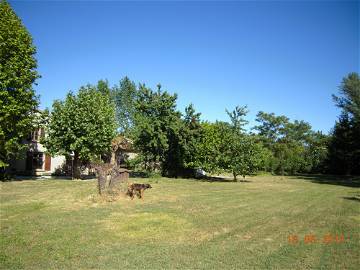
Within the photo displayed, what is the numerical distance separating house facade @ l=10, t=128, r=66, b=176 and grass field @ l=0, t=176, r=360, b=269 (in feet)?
77.7

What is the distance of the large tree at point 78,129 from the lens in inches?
1208

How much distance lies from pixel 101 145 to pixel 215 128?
43.7 ft

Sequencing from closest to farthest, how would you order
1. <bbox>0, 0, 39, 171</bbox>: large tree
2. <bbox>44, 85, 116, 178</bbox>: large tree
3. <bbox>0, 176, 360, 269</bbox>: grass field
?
1. <bbox>0, 176, 360, 269</bbox>: grass field
2. <bbox>0, 0, 39, 171</bbox>: large tree
3. <bbox>44, 85, 116, 178</bbox>: large tree

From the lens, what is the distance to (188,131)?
3653 centimetres

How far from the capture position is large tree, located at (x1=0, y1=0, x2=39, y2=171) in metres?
25.3

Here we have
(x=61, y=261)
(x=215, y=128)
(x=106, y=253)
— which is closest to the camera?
(x=61, y=261)

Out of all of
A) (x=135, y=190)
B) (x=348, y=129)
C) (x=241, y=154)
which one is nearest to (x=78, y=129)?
(x=135, y=190)

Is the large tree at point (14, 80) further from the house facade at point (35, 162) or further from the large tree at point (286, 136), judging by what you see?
the large tree at point (286, 136)

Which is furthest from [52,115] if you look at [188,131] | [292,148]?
[292,148]

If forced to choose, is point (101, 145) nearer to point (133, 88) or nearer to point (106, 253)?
point (106, 253)

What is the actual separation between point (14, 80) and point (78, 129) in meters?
7.47

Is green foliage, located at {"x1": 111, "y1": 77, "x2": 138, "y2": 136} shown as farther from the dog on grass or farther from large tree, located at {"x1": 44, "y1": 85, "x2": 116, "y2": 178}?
the dog on grass

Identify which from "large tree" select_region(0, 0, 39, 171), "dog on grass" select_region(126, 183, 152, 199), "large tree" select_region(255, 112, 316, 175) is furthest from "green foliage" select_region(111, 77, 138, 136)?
"dog on grass" select_region(126, 183, 152, 199)

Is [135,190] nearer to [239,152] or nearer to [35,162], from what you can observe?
[239,152]
